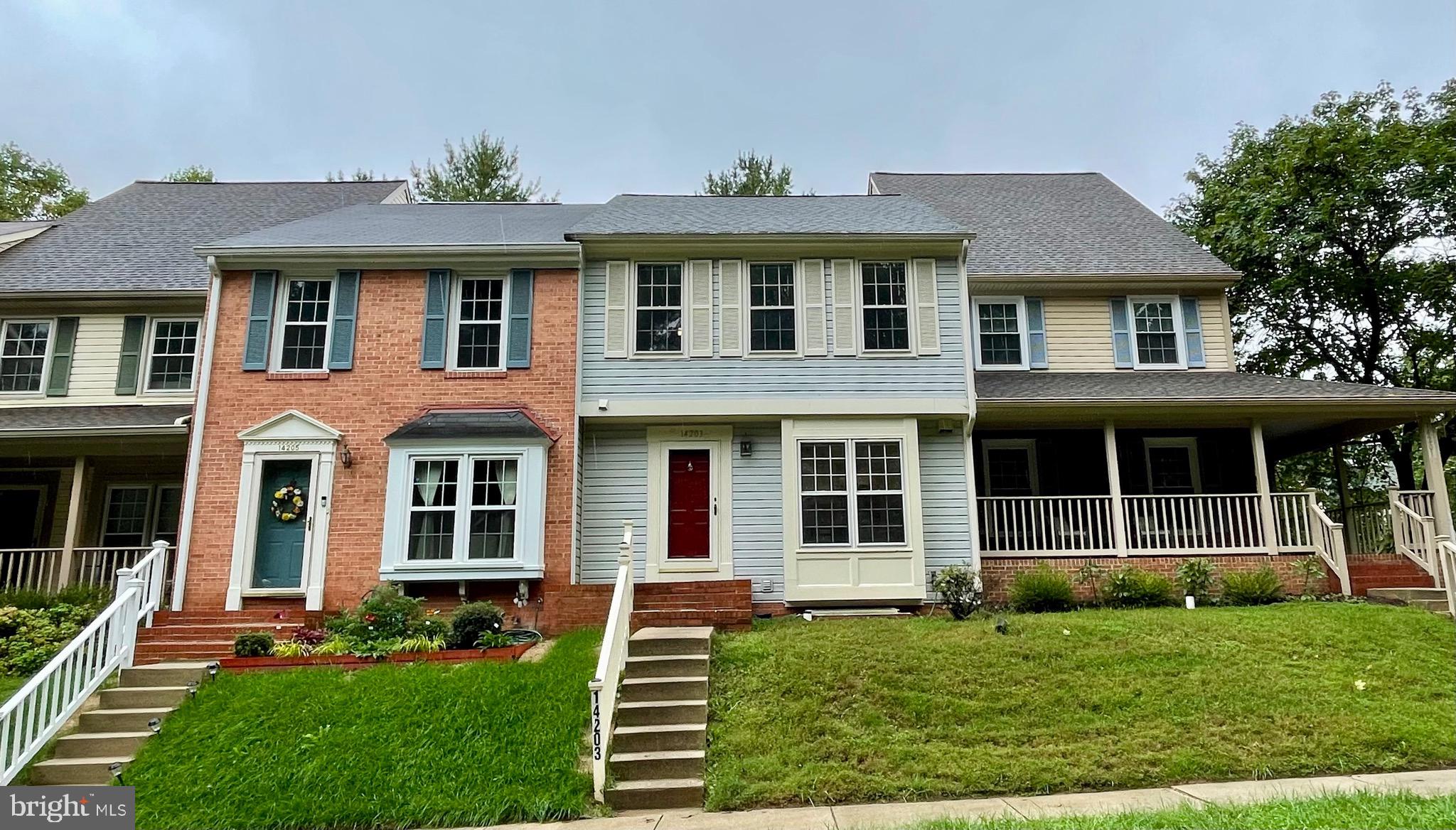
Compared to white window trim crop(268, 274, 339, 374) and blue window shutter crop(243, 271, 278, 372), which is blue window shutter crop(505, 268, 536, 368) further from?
blue window shutter crop(243, 271, 278, 372)

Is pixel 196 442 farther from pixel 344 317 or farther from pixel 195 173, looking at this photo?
pixel 195 173

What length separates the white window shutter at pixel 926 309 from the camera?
11.9m

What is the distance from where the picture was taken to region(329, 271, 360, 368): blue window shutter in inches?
456

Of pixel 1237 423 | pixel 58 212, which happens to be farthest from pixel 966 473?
pixel 58 212

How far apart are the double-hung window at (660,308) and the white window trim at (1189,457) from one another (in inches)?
341

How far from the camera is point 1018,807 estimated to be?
5.64m

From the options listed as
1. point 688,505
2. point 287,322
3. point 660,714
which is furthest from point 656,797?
point 287,322

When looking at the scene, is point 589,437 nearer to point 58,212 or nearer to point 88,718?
point 88,718

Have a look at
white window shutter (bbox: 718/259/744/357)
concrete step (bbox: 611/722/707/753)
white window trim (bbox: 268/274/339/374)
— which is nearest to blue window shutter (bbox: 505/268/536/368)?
white window trim (bbox: 268/274/339/374)

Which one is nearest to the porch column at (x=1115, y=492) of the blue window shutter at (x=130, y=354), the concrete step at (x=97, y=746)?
the concrete step at (x=97, y=746)

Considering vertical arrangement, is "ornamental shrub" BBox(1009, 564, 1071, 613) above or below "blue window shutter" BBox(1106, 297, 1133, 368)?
below

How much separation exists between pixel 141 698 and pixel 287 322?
19.2 ft

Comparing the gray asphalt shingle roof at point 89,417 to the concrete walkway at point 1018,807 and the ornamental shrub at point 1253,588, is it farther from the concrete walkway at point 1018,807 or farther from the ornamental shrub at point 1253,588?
the ornamental shrub at point 1253,588

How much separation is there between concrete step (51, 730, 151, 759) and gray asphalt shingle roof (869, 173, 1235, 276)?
1361cm
